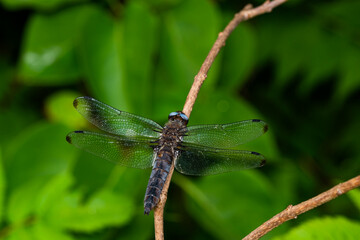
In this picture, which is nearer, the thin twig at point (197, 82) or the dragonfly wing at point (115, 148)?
the thin twig at point (197, 82)

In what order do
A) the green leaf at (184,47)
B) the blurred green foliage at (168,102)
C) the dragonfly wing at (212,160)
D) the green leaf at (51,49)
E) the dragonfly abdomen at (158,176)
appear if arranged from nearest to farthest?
the dragonfly abdomen at (158,176) → the dragonfly wing at (212,160) → the blurred green foliage at (168,102) → the green leaf at (184,47) → the green leaf at (51,49)

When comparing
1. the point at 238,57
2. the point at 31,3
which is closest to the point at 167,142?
the point at 238,57

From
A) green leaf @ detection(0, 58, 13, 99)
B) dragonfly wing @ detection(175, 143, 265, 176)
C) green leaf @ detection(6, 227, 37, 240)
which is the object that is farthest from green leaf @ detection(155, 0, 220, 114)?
green leaf @ detection(0, 58, 13, 99)

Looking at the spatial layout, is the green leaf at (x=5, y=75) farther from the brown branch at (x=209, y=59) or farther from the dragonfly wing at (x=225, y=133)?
the brown branch at (x=209, y=59)

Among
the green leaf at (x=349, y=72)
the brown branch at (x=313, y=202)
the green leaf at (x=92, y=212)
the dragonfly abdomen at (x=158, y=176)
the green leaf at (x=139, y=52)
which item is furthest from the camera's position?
the green leaf at (x=349, y=72)

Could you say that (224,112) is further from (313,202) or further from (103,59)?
(313,202)

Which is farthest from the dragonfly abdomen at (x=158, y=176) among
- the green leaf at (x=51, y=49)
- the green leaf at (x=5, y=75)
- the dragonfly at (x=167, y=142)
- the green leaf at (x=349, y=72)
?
the green leaf at (x=5, y=75)
